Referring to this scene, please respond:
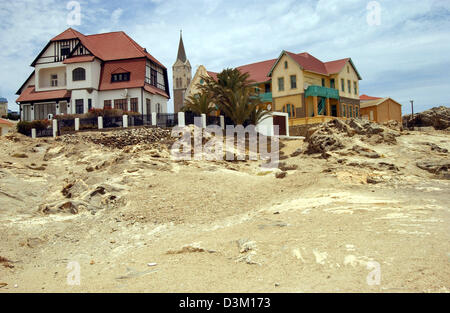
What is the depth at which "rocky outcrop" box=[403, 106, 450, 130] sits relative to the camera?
30016mm

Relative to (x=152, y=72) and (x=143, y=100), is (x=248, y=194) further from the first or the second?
(x=152, y=72)

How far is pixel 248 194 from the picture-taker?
13.1 m

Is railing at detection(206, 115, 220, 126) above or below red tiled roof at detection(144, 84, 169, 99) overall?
below

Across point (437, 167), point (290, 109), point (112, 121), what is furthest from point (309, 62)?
point (437, 167)

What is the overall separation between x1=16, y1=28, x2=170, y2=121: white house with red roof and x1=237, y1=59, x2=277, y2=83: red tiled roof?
11.8 m

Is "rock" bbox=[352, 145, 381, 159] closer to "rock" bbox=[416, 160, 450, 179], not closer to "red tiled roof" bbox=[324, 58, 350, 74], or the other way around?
"rock" bbox=[416, 160, 450, 179]

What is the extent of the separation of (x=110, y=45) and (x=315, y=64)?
22.2 meters

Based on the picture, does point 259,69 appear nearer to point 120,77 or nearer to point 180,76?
point 120,77

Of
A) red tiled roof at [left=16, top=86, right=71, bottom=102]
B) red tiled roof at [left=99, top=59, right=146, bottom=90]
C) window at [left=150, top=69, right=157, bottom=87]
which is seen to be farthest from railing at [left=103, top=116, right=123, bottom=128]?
window at [left=150, top=69, right=157, bottom=87]

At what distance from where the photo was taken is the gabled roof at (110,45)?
3469 cm

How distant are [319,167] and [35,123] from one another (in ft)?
68.7

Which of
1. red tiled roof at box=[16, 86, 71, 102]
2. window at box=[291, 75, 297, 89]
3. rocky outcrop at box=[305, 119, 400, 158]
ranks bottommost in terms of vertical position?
rocky outcrop at box=[305, 119, 400, 158]
